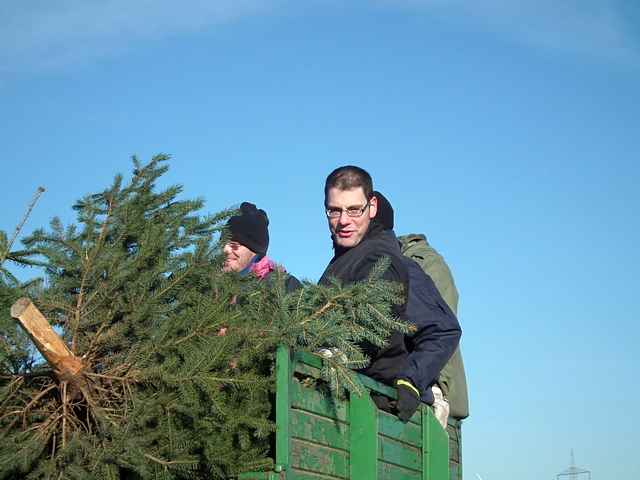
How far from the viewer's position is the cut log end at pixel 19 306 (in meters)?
3.55

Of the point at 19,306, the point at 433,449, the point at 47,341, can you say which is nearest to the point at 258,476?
the point at 47,341

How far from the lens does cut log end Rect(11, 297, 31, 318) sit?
11.7 feet

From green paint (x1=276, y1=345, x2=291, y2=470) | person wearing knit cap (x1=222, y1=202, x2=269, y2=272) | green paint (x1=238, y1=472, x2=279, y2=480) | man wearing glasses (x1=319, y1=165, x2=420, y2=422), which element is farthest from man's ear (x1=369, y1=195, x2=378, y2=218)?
green paint (x1=238, y1=472, x2=279, y2=480)

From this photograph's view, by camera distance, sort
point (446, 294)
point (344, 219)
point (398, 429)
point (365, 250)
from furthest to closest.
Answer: point (446, 294) → point (344, 219) → point (365, 250) → point (398, 429)

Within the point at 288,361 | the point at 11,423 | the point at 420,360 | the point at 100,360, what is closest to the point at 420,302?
the point at 420,360

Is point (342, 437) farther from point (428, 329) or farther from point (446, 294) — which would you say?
point (446, 294)

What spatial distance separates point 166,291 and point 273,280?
0.60 metres

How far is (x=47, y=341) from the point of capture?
3652mm

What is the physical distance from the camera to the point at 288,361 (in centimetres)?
390

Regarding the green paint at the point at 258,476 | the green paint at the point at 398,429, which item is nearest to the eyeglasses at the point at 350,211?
the green paint at the point at 398,429

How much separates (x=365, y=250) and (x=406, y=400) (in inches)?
37.0

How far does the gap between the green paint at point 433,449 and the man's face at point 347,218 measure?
1087 mm

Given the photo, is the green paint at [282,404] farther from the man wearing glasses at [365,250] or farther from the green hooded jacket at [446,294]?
the green hooded jacket at [446,294]

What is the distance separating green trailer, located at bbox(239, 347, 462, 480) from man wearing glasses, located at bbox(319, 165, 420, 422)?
175 mm
